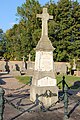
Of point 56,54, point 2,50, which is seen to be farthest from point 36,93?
point 2,50

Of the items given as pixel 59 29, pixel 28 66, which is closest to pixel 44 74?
pixel 28 66

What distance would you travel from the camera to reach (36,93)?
33.8 feet

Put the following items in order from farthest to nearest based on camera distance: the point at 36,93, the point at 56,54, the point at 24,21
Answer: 1. the point at 24,21
2. the point at 56,54
3. the point at 36,93

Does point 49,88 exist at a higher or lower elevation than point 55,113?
higher

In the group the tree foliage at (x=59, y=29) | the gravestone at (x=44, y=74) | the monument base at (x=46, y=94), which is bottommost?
the monument base at (x=46, y=94)

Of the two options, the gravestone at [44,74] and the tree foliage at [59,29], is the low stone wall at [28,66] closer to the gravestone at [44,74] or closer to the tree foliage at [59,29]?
the tree foliage at [59,29]

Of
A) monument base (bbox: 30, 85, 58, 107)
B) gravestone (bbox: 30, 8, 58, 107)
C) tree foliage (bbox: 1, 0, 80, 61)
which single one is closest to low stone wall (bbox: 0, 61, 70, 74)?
tree foliage (bbox: 1, 0, 80, 61)

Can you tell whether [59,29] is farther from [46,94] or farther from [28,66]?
[46,94]

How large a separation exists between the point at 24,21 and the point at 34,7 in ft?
11.0

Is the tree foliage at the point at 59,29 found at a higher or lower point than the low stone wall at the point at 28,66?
higher

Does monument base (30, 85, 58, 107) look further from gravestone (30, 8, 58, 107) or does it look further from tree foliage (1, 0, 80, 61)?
tree foliage (1, 0, 80, 61)

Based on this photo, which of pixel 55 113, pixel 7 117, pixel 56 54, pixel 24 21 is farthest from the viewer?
pixel 24 21

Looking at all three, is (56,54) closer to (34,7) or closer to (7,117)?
(34,7)

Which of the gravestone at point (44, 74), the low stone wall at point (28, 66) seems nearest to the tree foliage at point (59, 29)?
the low stone wall at point (28, 66)
